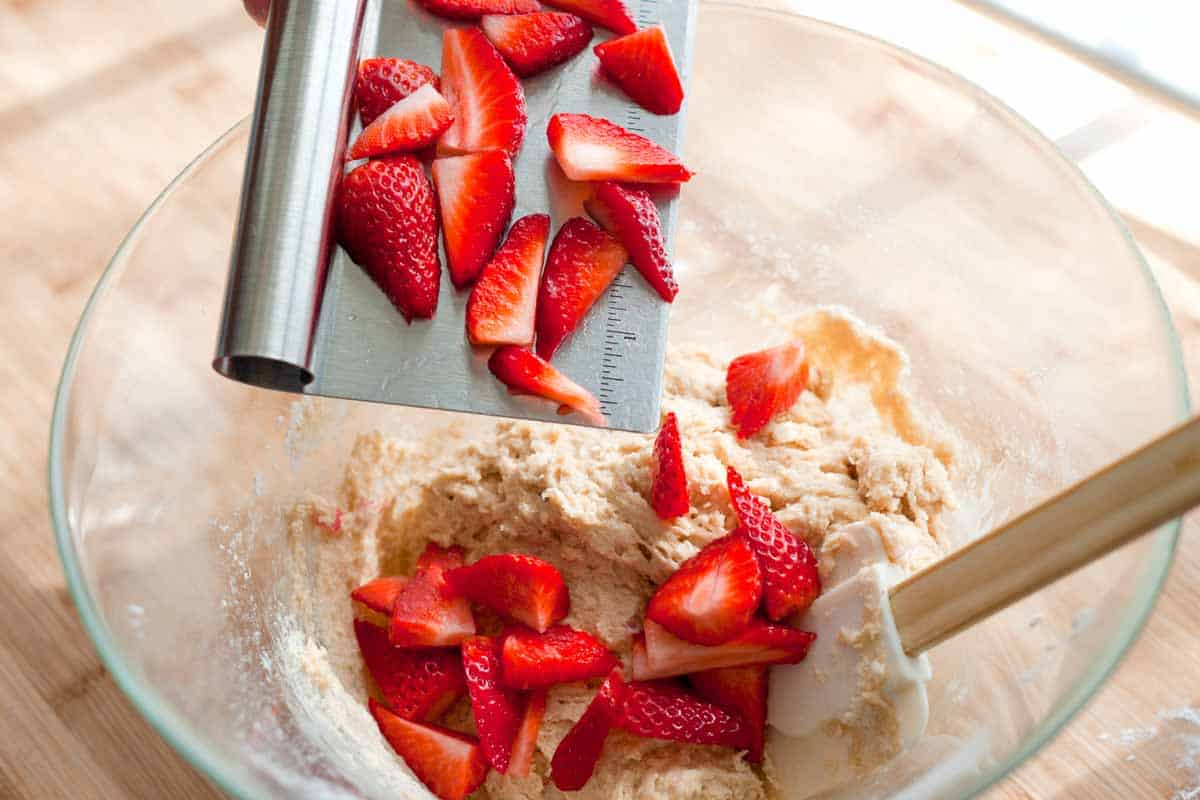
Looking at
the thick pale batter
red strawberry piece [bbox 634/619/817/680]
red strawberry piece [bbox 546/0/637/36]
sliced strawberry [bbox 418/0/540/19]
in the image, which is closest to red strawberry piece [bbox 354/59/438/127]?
sliced strawberry [bbox 418/0/540/19]

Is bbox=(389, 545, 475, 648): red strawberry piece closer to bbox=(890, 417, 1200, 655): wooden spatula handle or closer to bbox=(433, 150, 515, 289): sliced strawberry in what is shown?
bbox=(433, 150, 515, 289): sliced strawberry

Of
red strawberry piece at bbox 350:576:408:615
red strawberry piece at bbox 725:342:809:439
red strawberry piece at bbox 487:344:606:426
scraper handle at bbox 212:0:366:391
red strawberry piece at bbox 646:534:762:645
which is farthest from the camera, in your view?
red strawberry piece at bbox 725:342:809:439

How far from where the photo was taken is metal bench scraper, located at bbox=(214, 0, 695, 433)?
3.45 feet

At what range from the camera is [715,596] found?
4.12 feet

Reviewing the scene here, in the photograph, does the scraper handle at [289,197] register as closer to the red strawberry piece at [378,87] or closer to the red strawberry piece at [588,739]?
the red strawberry piece at [378,87]

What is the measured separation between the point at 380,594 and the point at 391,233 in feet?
1.66

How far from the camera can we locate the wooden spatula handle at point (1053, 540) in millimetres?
845

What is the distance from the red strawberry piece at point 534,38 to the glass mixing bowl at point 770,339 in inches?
13.4

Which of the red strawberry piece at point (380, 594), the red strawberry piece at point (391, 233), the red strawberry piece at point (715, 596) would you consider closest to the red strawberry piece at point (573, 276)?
the red strawberry piece at point (391, 233)

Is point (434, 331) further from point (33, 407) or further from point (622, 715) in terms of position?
point (33, 407)

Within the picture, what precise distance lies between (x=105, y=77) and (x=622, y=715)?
1.36 meters

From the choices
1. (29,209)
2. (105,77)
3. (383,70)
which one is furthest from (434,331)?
(105,77)

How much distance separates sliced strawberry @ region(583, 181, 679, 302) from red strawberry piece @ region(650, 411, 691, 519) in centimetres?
20

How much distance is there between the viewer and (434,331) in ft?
3.81
